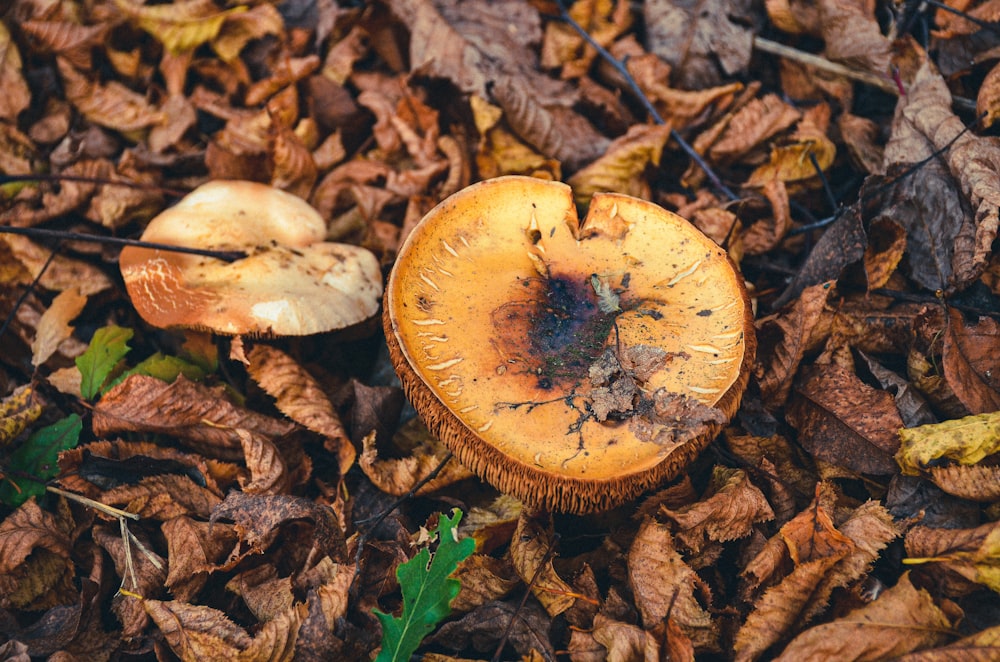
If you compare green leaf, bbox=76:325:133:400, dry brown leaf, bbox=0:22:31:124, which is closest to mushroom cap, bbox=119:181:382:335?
green leaf, bbox=76:325:133:400

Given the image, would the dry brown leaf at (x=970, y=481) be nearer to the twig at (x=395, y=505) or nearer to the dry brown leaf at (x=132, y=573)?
the twig at (x=395, y=505)

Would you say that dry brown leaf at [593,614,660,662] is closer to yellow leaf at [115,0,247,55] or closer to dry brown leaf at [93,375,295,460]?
dry brown leaf at [93,375,295,460]

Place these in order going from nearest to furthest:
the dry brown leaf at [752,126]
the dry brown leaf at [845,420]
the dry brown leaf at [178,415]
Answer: the dry brown leaf at [845,420] → the dry brown leaf at [178,415] → the dry brown leaf at [752,126]

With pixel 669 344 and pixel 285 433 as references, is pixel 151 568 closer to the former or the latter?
pixel 285 433

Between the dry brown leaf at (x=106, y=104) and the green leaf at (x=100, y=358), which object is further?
the dry brown leaf at (x=106, y=104)

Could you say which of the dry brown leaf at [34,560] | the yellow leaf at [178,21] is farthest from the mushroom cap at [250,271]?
the yellow leaf at [178,21]

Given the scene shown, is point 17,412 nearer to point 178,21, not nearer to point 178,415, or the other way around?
point 178,415
